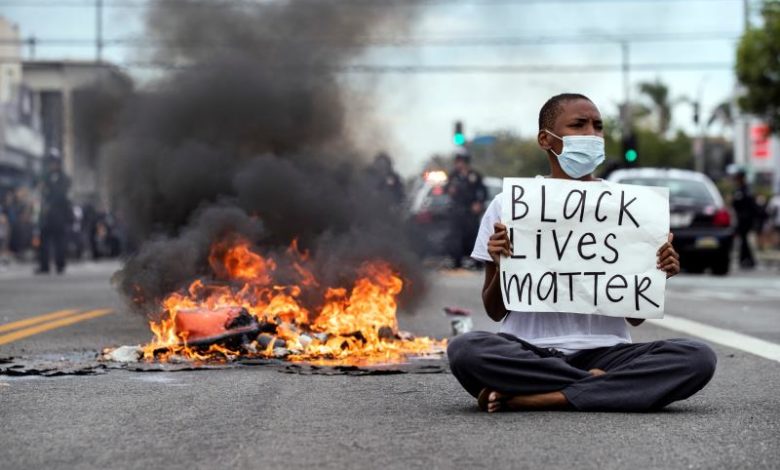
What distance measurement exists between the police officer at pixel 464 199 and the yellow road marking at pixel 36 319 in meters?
9.72

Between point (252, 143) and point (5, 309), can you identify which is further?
point (5, 309)

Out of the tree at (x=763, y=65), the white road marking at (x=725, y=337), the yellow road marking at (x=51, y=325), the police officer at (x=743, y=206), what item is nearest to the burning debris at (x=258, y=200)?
the yellow road marking at (x=51, y=325)

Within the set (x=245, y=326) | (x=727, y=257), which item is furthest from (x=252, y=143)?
(x=727, y=257)

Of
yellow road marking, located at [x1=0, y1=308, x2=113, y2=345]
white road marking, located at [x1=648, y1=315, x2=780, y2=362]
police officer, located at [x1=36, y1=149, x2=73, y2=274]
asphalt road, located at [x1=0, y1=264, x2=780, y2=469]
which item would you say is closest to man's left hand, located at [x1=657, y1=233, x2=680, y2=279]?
asphalt road, located at [x1=0, y1=264, x2=780, y2=469]

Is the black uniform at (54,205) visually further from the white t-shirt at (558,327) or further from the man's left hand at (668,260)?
the man's left hand at (668,260)

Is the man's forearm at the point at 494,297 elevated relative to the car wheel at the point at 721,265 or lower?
elevated

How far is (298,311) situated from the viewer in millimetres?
9594

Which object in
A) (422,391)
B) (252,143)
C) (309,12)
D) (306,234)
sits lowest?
(422,391)

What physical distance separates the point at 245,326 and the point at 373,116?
16.8ft

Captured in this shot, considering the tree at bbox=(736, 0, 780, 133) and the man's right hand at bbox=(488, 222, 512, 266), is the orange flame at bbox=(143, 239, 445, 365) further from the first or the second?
the tree at bbox=(736, 0, 780, 133)

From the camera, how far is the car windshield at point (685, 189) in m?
22.4

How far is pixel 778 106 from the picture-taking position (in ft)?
120

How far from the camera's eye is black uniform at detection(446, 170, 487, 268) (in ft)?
73.6

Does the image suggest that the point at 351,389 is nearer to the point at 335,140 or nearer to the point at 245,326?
the point at 245,326
